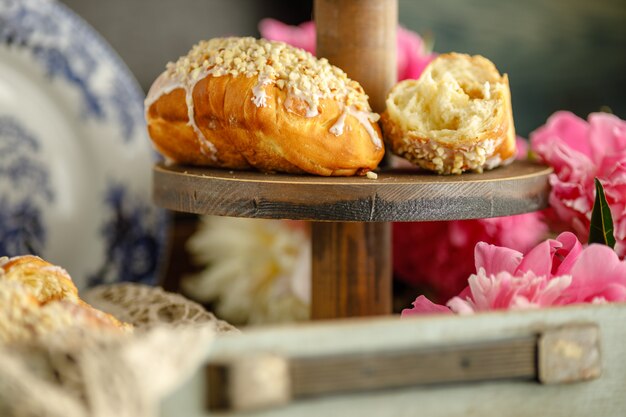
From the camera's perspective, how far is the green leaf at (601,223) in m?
0.54

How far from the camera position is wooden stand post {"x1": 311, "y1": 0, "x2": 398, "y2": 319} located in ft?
2.03

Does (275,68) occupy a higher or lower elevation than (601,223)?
higher

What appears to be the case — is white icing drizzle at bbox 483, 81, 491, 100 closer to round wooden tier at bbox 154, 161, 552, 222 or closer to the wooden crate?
round wooden tier at bbox 154, 161, 552, 222

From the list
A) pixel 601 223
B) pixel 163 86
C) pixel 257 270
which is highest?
pixel 163 86

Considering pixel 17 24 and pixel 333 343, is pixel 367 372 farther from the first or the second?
pixel 17 24

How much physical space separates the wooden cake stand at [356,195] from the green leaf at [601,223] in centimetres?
4

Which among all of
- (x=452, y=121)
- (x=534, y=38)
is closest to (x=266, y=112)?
(x=452, y=121)

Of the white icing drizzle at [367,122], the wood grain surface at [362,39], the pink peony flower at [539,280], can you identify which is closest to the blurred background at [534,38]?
the wood grain surface at [362,39]

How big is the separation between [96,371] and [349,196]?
213 mm

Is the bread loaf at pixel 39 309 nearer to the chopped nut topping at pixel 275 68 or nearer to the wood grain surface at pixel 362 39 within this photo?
the chopped nut topping at pixel 275 68

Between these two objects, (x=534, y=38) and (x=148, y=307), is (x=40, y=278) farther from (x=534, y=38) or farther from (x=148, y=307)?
(x=534, y=38)

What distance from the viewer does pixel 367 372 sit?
37 cm

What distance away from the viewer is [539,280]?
45 centimetres

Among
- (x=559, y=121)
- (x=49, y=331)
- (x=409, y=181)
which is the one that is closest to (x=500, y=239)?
(x=559, y=121)
